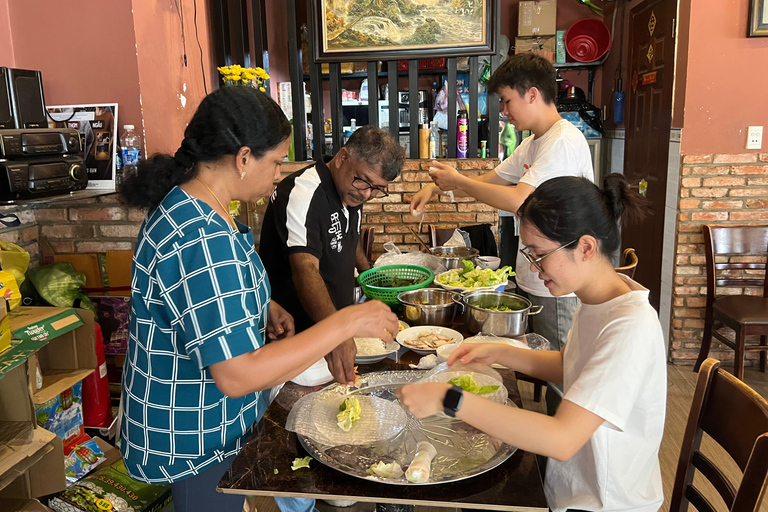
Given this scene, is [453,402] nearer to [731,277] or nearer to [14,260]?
[14,260]

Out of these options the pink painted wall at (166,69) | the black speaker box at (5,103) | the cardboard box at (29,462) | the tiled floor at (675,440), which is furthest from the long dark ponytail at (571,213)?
the pink painted wall at (166,69)

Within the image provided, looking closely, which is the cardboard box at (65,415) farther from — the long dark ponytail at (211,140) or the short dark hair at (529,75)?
the short dark hair at (529,75)

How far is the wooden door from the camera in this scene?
173 inches

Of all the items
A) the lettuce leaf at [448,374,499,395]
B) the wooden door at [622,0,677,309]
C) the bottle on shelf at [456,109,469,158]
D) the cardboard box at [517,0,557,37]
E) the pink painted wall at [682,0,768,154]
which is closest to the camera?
the lettuce leaf at [448,374,499,395]

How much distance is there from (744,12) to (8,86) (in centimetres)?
416

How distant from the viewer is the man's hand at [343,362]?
1590 mm

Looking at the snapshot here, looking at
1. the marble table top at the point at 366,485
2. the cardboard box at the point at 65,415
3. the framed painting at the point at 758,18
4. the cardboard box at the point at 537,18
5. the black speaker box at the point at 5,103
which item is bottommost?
the cardboard box at the point at 65,415

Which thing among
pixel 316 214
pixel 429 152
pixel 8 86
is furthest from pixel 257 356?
pixel 429 152

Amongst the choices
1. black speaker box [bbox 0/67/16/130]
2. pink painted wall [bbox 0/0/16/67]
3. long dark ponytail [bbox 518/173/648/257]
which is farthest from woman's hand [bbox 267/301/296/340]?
pink painted wall [bbox 0/0/16/67]

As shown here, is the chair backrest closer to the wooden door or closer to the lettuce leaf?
the wooden door

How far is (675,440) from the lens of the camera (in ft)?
10.5

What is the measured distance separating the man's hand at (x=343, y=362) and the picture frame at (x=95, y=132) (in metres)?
1.85

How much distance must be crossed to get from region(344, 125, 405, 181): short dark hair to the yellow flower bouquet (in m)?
1.48

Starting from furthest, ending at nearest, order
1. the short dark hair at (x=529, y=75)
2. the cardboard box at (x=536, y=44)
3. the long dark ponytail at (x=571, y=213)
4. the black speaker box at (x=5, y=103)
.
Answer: the cardboard box at (x=536, y=44), the short dark hair at (x=529, y=75), the black speaker box at (x=5, y=103), the long dark ponytail at (x=571, y=213)
